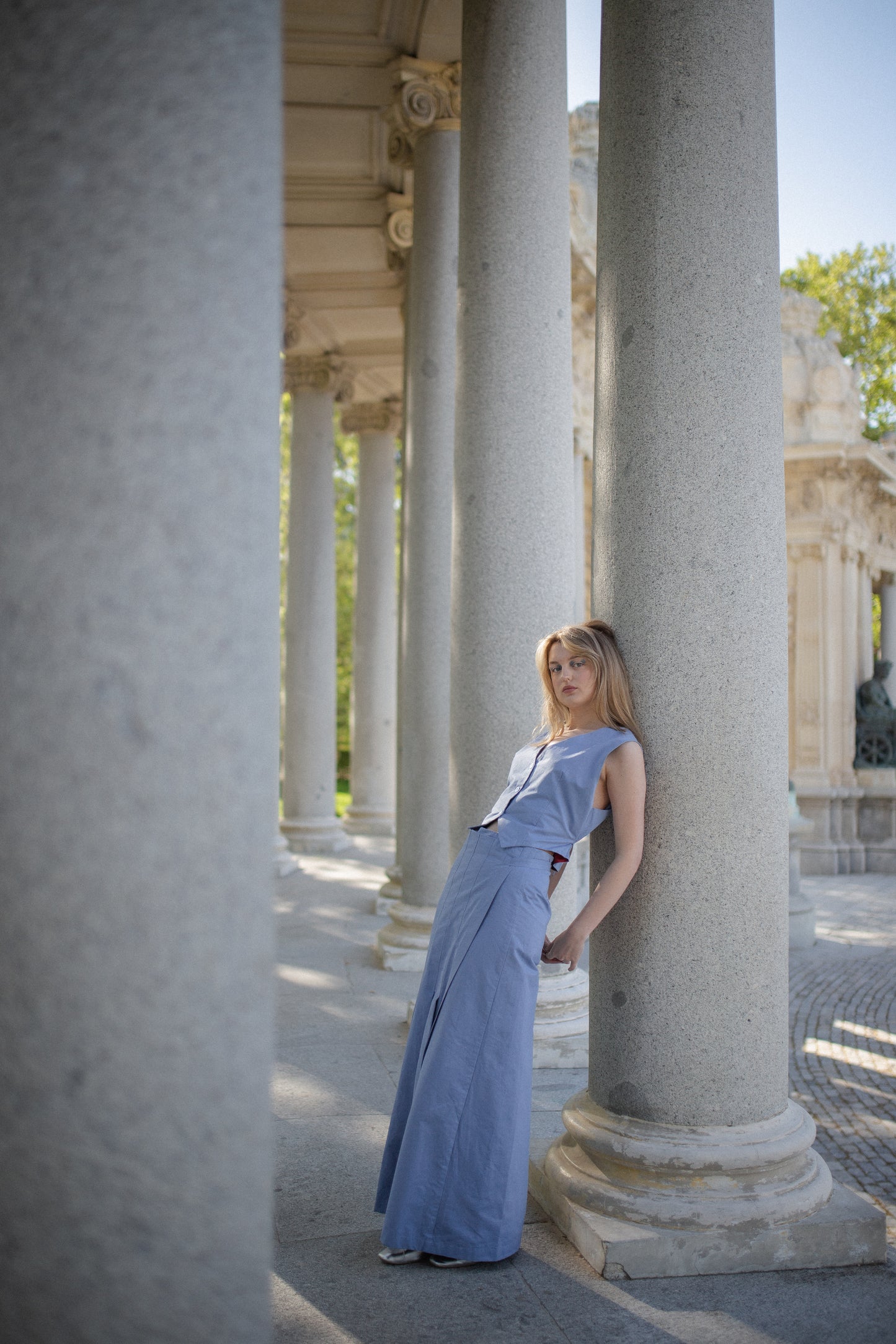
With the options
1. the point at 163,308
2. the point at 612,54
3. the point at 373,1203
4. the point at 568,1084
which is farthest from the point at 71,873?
the point at 568,1084

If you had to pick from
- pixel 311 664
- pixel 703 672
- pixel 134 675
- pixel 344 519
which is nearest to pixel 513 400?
pixel 703 672

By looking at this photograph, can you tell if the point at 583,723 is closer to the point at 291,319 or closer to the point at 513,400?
the point at 513,400

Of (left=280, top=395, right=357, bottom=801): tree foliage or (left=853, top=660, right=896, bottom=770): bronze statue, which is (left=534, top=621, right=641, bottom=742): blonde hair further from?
(left=280, top=395, right=357, bottom=801): tree foliage

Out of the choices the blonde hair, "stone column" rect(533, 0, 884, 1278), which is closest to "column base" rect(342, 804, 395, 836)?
"stone column" rect(533, 0, 884, 1278)

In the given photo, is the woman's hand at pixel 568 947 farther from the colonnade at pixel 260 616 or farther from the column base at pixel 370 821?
the column base at pixel 370 821

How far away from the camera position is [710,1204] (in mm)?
11484

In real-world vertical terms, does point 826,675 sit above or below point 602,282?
below

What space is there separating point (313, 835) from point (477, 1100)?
4306 centimetres

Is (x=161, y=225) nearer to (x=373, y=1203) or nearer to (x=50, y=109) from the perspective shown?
(x=50, y=109)

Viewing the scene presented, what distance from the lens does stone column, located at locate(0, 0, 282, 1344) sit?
501 cm

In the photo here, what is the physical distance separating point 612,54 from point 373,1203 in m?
14.6

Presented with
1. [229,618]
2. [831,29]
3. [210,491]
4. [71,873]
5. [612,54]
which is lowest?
[71,873]

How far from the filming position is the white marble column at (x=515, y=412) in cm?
1970

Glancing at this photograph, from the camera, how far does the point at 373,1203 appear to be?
535 inches
